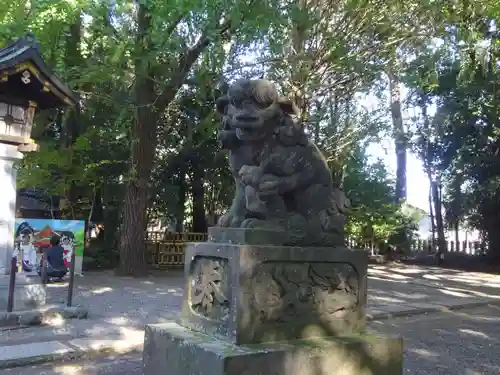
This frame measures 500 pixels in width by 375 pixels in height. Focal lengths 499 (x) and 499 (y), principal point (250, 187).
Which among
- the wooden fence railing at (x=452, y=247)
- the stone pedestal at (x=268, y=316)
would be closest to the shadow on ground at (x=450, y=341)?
the stone pedestal at (x=268, y=316)

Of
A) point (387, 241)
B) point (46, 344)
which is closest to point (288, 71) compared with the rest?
point (46, 344)

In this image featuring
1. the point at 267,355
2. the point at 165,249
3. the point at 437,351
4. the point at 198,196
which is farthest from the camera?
the point at 198,196

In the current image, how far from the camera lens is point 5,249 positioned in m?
9.40

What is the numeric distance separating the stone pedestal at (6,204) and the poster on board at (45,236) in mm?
4054

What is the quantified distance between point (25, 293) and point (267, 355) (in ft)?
22.8

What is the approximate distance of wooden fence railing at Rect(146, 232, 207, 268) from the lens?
19719 millimetres

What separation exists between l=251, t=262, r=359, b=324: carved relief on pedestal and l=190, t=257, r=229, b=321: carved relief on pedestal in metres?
0.25

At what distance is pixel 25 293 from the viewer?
29.3 feet

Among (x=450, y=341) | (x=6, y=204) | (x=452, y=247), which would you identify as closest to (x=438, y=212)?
(x=452, y=247)

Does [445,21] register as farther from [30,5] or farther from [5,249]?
[5,249]

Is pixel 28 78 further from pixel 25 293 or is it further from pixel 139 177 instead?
pixel 139 177

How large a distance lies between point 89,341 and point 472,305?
8.92 metres

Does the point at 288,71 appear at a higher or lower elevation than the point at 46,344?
higher

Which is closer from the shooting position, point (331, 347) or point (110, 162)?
point (331, 347)
